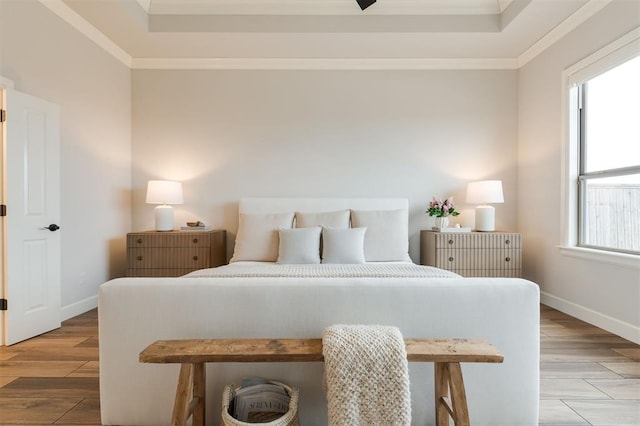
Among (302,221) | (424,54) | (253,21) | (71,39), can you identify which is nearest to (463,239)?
(302,221)

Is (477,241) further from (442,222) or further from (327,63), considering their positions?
(327,63)

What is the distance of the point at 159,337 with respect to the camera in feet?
4.95

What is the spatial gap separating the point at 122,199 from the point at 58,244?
1.19 m

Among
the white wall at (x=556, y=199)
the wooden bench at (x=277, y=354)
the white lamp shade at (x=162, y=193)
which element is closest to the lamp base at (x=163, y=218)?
the white lamp shade at (x=162, y=193)

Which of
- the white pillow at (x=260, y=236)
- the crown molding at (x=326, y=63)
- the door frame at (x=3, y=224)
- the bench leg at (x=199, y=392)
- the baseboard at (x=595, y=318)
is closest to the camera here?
the bench leg at (x=199, y=392)

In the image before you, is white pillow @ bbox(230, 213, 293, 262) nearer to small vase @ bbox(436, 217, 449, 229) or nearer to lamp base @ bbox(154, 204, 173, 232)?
lamp base @ bbox(154, 204, 173, 232)

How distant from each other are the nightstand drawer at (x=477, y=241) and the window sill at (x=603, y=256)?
0.44 meters

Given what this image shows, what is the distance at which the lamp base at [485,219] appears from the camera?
3.95 m

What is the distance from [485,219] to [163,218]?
3.55 m

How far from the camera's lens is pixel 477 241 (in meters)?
3.79

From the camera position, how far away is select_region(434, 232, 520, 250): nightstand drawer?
3781 millimetres

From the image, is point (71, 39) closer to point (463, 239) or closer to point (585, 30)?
point (463, 239)

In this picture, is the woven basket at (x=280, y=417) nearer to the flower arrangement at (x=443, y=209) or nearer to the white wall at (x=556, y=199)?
the white wall at (x=556, y=199)

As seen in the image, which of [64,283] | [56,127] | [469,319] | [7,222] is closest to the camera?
[469,319]
